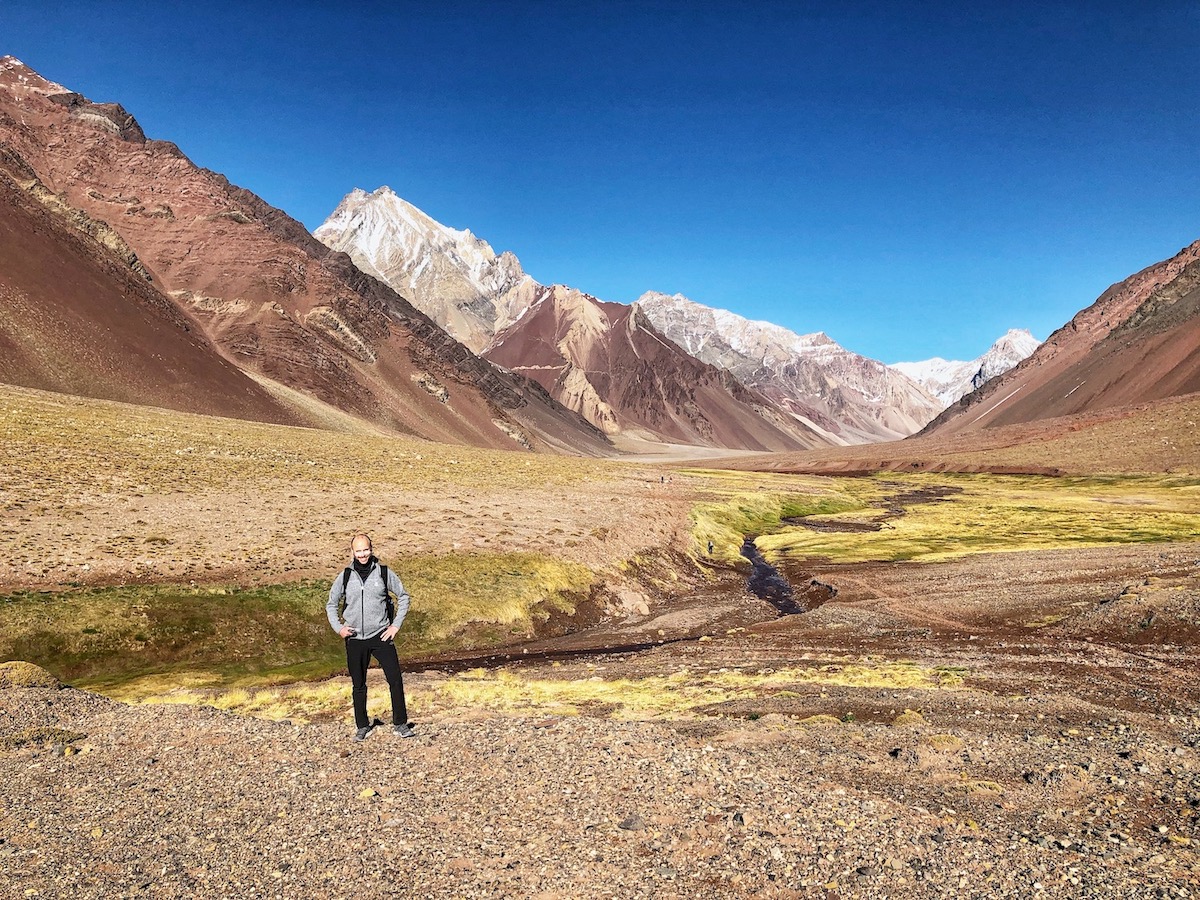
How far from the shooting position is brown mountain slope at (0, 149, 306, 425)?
10406 cm

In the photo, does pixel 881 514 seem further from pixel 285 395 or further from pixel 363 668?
pixel 285 395

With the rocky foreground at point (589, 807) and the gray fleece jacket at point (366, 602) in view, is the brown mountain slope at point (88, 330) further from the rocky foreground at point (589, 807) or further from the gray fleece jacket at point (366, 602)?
the rocky foreground at point (589, 807)

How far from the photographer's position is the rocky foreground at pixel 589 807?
10.2m

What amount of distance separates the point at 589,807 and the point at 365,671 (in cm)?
Answer: 639

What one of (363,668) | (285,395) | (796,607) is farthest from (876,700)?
(285,395)

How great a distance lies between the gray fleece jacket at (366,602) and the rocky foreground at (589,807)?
8.19ft

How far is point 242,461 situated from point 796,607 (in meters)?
48.7

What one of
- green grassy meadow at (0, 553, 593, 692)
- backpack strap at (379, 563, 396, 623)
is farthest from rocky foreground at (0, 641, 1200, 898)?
green grassy meadow at (0, 553, 593, 692)

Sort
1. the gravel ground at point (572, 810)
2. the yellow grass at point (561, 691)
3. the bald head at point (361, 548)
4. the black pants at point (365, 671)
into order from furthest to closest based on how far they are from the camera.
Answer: the yellow grass at point (561, 691)
the black pants at point (365, 671)
the bald head at point (361, 548)
the gravel ground at point (572, 810)

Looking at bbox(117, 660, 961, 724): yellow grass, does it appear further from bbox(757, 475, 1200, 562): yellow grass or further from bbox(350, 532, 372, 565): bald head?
bbox(757, 475, 1200, 562): yellow grass

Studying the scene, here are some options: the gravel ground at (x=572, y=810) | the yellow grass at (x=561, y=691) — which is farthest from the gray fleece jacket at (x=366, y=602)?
the yellow grass at (x=561, y=691)

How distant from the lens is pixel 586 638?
109 feet

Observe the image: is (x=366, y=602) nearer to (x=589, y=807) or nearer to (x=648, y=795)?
(x=589, y=807)

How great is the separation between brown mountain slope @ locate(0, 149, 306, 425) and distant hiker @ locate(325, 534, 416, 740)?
106 m
